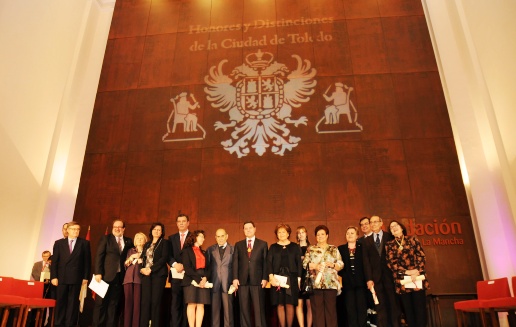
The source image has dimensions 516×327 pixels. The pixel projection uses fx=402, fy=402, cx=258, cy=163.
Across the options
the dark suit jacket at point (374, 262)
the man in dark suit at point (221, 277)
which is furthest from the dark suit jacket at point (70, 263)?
the dark suit jacket at point (374, 262)

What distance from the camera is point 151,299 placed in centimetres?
465

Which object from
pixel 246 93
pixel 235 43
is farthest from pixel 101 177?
pixel 235 43

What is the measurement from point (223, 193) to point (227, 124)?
1280mm

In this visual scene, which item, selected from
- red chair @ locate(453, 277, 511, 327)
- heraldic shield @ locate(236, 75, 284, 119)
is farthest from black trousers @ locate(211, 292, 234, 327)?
heraldic shield @ locate(236, 75, 284, 119)

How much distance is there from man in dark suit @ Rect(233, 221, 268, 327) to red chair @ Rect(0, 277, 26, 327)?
2278mm

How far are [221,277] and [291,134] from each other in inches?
125

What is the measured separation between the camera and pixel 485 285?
4891mm

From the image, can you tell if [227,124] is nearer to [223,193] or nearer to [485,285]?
[223,193]

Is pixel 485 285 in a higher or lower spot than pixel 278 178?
lower

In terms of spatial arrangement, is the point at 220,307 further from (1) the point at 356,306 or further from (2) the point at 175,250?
(1) the point at 356,306

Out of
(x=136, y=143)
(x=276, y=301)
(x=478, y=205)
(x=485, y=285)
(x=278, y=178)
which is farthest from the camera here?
(x=136, y=143)

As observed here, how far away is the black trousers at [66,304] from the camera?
15.2 feet

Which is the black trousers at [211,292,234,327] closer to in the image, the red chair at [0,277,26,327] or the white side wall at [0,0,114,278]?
the red chair at [0,277,26,327]

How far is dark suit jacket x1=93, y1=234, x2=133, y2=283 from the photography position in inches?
188
